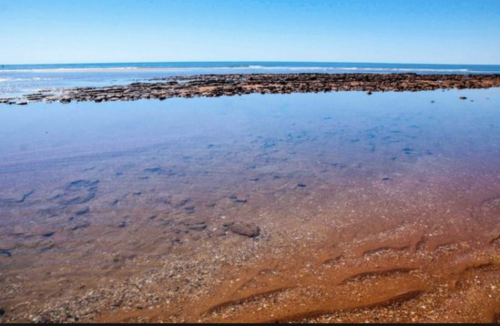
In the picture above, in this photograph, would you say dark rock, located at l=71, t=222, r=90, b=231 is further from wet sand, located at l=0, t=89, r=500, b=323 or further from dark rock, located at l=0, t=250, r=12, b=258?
dark rock, located at l=0, t=250, r=12, b=258

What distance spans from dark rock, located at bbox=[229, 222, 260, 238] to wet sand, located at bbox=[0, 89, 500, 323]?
4cm

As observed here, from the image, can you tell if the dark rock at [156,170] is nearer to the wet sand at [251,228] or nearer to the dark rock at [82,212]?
the wet sand at [251,228]

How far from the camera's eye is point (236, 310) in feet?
16.4

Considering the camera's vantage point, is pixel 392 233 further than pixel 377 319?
Yes

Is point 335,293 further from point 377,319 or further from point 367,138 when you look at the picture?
point 367,138

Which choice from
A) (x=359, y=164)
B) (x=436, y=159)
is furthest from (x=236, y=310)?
(x=436, y=159)

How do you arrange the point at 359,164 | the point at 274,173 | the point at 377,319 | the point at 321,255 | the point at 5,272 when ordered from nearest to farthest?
the point at 377,319 → the point at 5,272 → the point at 321,255 → the point at 274,173 → the point at 359,164

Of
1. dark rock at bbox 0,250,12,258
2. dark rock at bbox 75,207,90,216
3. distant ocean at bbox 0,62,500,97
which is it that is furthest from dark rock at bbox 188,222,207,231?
distant ocean at bbox 0,62,500,97

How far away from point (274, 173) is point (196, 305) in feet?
20.3

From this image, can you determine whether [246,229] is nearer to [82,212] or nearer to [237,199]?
[237,199]

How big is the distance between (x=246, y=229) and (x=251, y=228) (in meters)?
0.12

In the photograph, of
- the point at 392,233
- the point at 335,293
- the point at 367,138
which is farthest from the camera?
the point at 367,138

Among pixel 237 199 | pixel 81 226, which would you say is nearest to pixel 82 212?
pixel 81 226

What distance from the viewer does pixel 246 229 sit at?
7324mm
